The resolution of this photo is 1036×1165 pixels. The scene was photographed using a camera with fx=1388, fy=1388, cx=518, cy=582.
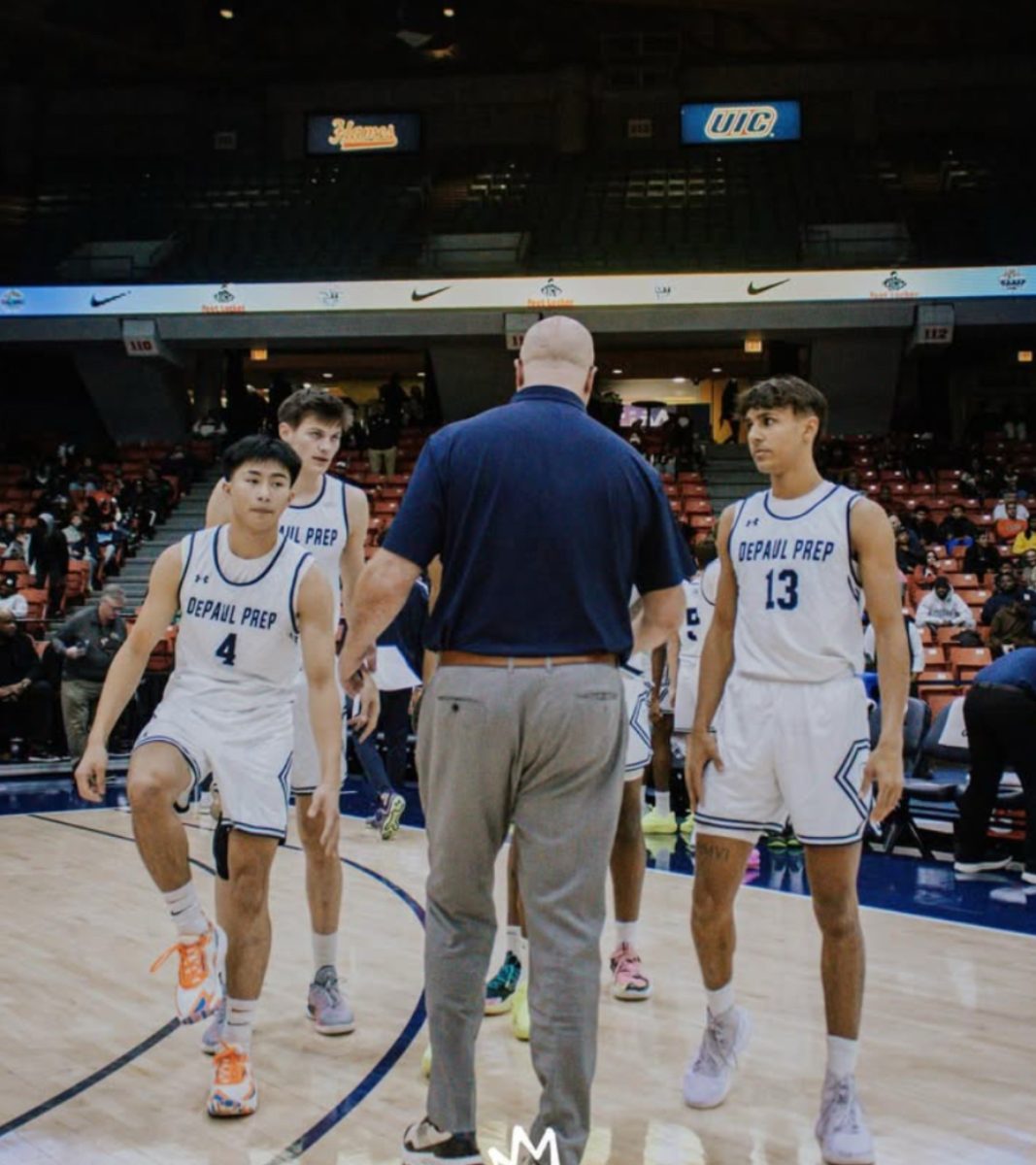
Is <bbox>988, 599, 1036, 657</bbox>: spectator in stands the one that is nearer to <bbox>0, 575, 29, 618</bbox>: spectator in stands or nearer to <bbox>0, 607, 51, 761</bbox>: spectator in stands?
<bbox>0, 607, 51, 761</bbox>: spectator in stands

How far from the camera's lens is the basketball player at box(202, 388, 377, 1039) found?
4.25 m

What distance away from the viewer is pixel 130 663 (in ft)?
12.4

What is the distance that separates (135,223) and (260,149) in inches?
160

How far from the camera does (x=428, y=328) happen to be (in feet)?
73.5

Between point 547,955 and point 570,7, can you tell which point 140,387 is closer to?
point 570,7

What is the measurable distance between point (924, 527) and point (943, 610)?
3776 mm

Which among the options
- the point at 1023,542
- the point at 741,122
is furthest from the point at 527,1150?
the point at 741,122

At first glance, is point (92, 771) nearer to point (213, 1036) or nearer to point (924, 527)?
point (213, 1036)

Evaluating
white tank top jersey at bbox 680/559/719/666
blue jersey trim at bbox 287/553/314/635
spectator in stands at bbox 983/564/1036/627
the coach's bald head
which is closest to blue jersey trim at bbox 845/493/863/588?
the coach's bald head

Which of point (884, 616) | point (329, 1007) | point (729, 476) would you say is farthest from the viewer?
point (729, 476)

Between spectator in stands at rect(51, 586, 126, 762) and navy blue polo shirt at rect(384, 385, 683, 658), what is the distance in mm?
9662

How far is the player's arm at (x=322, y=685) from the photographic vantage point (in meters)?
3.73

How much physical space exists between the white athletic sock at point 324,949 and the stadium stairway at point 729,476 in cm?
1640

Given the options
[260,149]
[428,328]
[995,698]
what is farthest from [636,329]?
[995,698]
